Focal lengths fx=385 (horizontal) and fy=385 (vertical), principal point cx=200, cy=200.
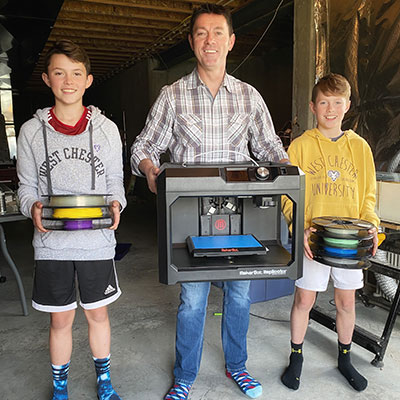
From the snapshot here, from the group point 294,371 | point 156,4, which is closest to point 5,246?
point 294,371

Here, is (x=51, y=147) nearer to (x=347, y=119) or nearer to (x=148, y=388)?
(x=148, y=388)

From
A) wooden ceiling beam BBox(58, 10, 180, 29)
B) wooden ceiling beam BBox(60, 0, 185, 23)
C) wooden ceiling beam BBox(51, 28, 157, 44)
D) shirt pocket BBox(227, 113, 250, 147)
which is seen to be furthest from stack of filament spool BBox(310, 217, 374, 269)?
wooden ceiling beam BBox(51, 28, 157, 44)

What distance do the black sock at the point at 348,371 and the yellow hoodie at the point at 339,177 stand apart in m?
0.63

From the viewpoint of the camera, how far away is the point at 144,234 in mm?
4898

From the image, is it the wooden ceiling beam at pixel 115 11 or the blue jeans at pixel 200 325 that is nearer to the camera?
the blue jeans at pixel 200 325

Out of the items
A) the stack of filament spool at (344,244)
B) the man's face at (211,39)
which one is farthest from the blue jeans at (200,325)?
the man's face at (211,39)

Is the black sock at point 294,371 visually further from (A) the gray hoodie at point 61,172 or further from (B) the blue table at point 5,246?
(B) the blue table at point 5,246

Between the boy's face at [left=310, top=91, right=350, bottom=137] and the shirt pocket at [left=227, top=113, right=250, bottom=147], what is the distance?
0.33 meters

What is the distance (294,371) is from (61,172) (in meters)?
1.33

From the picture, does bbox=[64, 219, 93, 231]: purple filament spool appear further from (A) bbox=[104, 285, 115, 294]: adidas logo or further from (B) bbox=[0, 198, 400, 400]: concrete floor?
(B) bbox=[0, 198, 400, 400]: concrete floor

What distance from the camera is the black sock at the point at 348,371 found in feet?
5.66

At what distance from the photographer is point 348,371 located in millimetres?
1782

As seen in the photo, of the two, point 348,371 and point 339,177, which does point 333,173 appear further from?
point 348,371

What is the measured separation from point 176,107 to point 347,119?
1860mm
